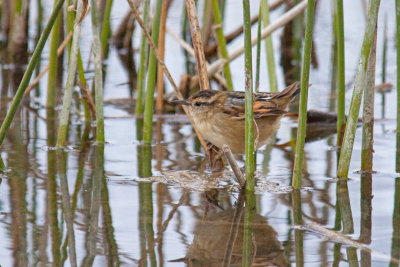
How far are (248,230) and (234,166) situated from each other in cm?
55

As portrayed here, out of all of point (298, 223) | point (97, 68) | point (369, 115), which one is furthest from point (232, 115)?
point (298, 223)

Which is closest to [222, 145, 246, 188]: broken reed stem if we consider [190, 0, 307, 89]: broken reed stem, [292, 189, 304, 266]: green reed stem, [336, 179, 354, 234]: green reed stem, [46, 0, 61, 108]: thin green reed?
[292, 189, 304, 266]: green reed stem

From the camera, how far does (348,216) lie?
3.86 meters

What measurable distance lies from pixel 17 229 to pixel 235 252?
1.19m

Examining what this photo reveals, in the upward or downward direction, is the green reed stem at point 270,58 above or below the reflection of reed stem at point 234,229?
above

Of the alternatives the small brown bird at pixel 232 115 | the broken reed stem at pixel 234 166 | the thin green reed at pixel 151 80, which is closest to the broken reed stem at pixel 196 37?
the small brown bird at pixel 232 115

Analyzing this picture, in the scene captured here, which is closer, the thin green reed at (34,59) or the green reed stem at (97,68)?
the thin green reed at (34,59)

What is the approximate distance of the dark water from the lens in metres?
3.24

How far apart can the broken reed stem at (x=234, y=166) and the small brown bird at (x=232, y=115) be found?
502 mm

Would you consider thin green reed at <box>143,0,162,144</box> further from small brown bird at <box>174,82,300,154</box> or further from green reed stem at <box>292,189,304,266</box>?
green reed stem at <box>292,189,304,266</box>

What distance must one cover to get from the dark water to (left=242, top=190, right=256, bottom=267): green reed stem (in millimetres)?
20

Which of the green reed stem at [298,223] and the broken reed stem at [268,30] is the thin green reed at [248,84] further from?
the broken reed stem at [268,30]

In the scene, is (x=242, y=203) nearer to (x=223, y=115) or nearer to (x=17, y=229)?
(x=223, y=115)

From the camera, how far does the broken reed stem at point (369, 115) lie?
4367 mm
